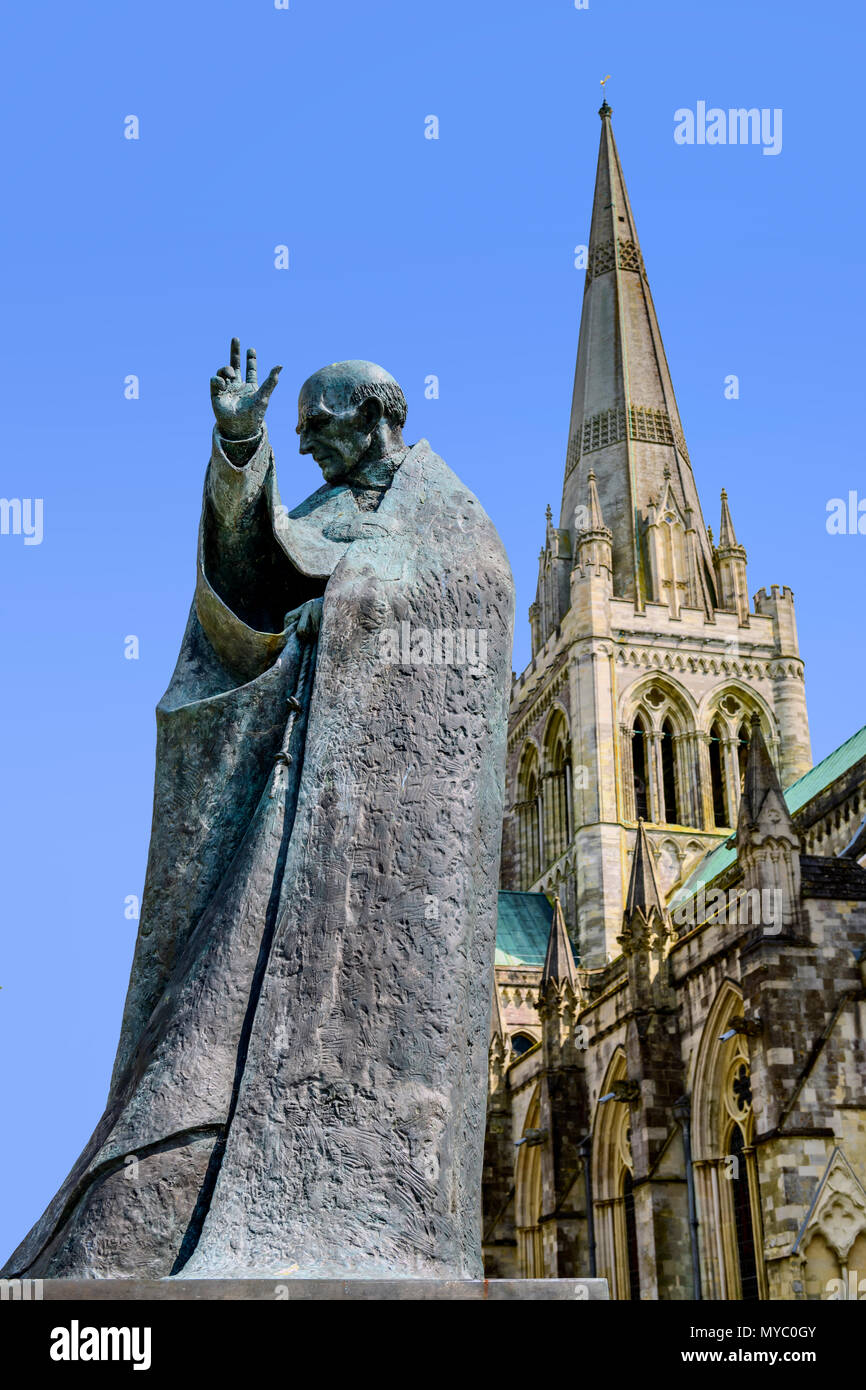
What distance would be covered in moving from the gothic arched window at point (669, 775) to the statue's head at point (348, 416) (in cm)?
5244

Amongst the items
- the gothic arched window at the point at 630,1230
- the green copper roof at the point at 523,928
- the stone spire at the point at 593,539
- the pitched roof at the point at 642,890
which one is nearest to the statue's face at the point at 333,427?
the pitched roof at the point at 642,890

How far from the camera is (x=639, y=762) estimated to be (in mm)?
56938

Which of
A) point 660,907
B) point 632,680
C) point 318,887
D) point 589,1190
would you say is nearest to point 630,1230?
point 589,1190

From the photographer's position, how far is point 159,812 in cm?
432

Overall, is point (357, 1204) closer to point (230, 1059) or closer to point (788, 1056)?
point (230, 1059)

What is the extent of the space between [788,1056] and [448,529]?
2209cm

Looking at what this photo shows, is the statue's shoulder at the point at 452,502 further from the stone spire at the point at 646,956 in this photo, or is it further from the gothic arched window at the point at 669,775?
the gothic arched window at the point at 669,775

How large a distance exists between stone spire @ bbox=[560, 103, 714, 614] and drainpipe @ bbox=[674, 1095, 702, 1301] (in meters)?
30.4

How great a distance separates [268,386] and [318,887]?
4.49ft

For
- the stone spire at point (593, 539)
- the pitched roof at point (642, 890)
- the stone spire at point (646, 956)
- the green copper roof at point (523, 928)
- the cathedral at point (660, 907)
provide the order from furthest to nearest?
the stone spire at point (593, 539) < the green copper roof at point (523, 928) < the pitched roof at point (642, 890) < the stone spire at point (646, 956) < the cathedral at point (660, 907)

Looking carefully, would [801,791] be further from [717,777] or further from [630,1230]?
[630,1230]

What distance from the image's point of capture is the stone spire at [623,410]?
61750 millimetres

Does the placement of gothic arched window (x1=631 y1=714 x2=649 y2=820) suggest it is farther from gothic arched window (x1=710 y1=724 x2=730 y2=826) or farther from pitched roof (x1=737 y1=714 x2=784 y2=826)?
pitched roof (x1=737 y1=714 x2=784 y2=826)
